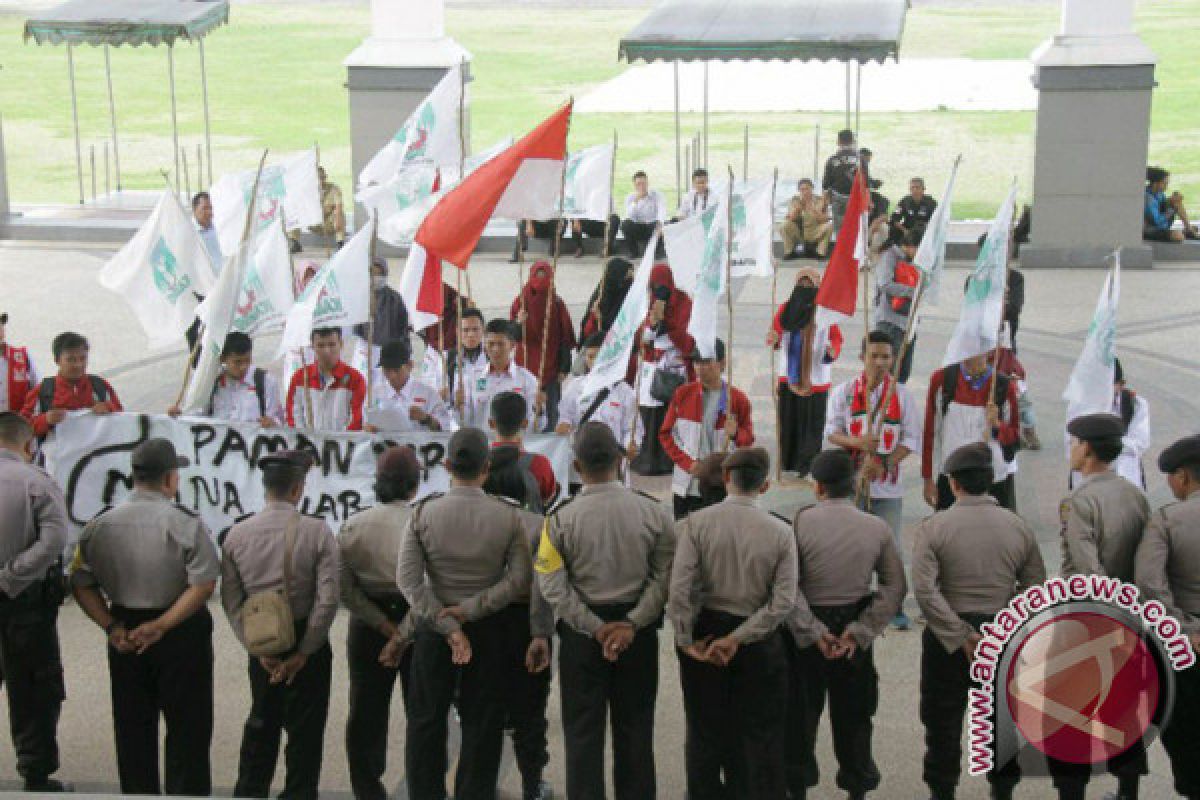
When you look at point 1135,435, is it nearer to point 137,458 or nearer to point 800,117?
point 137,458

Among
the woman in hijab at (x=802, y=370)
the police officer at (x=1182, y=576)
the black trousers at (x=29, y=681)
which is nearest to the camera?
the police officer at (x=1182, y=576)

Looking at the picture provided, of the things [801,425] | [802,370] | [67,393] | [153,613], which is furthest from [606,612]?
[801,425]

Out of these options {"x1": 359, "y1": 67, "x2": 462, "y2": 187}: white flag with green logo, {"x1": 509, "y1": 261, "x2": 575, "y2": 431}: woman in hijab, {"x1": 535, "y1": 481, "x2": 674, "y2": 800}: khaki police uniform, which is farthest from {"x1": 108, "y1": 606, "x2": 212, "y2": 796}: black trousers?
{"x1": 509, "y1": 261, "x2": 575, "y2": 431}: woman in hijab

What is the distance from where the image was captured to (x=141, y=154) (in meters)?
33.9

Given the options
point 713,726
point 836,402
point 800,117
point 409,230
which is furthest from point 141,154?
point 713,726

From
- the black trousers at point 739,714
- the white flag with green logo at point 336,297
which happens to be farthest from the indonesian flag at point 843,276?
the black trousers at point 739,714

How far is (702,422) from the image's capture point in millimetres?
9594

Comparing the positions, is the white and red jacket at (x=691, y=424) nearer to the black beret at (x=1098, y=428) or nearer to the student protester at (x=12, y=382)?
the black beret at (x=1098, y=428)

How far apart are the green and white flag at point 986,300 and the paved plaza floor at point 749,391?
63.2 inches

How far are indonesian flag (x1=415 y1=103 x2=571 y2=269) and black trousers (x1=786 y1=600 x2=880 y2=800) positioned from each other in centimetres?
332

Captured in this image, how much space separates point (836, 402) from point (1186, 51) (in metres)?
40.1

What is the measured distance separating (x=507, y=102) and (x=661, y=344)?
1203 inches

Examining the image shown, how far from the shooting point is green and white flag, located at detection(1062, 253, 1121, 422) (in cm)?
866

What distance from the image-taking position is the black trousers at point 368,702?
7.27m
